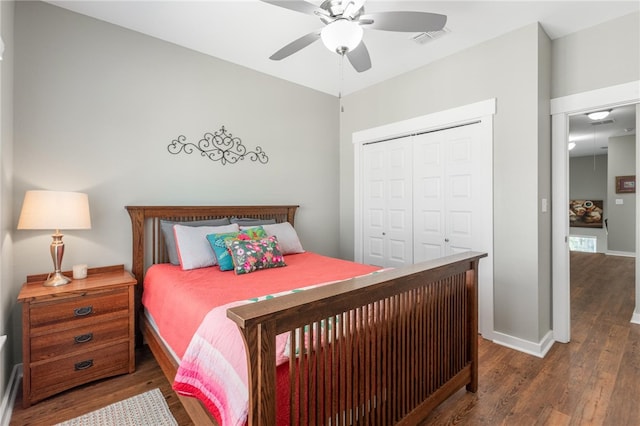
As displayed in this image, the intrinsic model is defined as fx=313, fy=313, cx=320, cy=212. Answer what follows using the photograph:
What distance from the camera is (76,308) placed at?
6.78 ft

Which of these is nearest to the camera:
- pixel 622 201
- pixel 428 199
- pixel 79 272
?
pixel 79 272

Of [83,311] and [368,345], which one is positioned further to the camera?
[83,311]

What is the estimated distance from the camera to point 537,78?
2.54 metres

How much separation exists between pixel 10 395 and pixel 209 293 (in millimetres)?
1465

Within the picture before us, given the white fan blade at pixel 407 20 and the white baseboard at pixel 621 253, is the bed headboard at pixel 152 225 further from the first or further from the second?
the white baseboard at pixel 621 253

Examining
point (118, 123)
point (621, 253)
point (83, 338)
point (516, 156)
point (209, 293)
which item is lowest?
point (621, 253)

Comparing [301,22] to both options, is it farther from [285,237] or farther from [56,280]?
[56,280]

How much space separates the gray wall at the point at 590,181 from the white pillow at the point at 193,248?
883 cm

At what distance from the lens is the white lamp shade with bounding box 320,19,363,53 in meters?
1.79

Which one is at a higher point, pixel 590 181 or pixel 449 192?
pixel 590 181

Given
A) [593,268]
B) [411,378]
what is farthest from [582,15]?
[593,268]

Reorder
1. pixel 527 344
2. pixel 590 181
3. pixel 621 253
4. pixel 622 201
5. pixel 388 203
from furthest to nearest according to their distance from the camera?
pixel 590 181, pixel 621 253, pixel 622 201, pixel 388 203, pixel 527 344

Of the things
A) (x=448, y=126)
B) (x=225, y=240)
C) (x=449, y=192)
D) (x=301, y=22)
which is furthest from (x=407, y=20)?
(x=225, y=240)

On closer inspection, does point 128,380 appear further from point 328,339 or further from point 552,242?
point 552,242
